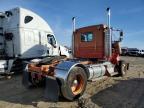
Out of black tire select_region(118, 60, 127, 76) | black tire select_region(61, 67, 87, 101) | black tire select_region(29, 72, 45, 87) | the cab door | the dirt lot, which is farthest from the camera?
the cab door

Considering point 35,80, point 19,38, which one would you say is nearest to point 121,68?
point 35,80

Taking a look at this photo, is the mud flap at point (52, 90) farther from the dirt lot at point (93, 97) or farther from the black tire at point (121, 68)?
the black tire at point (121, 68)

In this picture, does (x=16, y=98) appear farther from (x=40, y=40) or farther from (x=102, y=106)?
(x=40, y=40)

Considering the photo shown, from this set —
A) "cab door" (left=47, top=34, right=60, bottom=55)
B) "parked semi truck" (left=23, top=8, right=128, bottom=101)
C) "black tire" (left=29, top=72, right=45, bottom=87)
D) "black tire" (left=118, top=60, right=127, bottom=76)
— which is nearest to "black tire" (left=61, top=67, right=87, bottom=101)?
"parked semi truck" (left=23, top=8, right=128, bottom=101)

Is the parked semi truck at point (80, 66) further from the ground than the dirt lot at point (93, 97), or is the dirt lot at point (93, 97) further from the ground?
the parked semi truck at point (80, 66)

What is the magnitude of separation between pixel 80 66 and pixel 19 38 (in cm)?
631

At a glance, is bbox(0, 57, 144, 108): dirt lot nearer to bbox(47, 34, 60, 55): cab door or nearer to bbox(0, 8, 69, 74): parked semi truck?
bbox(0, 8, 69, 74): parked semi truck

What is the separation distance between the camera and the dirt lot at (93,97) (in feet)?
24.2

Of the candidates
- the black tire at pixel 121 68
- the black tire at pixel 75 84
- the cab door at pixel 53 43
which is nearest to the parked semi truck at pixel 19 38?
the cab door at pixel 53 43

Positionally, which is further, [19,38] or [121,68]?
[19,38]

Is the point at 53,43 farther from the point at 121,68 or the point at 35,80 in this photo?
the point at 35,80

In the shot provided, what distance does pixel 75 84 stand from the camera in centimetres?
822

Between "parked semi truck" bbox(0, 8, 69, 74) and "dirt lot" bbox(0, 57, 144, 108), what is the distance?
3.01 m

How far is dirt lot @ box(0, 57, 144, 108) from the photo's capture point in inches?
291
